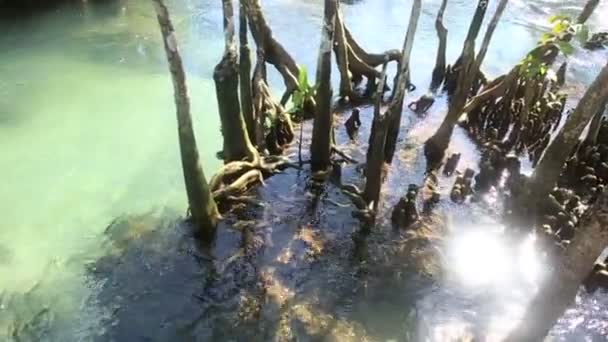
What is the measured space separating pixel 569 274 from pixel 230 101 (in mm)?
4154

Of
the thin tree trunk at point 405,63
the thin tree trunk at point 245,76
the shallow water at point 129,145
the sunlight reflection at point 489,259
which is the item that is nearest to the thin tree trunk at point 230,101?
the thin tree trunk at point 245,76

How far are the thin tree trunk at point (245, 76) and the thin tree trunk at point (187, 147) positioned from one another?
1.49 meters

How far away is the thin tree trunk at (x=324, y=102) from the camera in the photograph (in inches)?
278

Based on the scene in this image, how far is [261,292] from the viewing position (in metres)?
6.53

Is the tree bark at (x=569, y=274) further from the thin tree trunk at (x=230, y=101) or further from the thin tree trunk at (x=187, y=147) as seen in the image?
the thin tree trunk at (x=230, y=101)

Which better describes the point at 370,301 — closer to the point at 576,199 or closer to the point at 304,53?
the point at 576,199

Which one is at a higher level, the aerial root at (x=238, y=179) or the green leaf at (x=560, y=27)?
the green leaf at (x=560, y=27)

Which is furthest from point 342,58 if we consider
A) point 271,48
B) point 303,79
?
point 303,79

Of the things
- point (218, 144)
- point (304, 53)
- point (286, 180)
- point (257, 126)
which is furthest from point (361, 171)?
point (304, 53)

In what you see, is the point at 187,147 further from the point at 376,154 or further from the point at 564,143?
the point at 564,143

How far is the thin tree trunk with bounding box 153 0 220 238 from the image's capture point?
5387 millimetres

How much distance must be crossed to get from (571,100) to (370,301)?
7.00m

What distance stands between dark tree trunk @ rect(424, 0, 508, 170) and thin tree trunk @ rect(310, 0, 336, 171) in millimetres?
1705

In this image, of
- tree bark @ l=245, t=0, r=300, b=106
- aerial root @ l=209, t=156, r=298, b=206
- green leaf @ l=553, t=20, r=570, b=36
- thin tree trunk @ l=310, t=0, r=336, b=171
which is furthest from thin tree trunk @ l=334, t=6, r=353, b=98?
green leaf @ l=553, t=20, r=570, b=36
